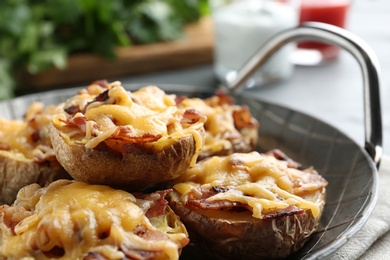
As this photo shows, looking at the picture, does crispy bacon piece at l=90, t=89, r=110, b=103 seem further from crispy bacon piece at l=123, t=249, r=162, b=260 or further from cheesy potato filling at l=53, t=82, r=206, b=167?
crispy bacon piece at l=123, t=249, r=162, b=260

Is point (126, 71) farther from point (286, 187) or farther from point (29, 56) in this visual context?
point (286, 187)

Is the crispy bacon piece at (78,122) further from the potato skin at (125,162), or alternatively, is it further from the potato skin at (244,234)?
the potato skin at (244,234)

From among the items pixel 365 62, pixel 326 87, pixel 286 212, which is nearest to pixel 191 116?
pixel 286 212

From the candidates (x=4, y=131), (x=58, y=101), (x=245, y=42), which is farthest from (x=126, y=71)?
(x=4, y=131)

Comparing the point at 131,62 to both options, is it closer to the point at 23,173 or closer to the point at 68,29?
the point at 68,29

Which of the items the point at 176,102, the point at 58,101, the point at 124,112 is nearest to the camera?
the point at 124,112

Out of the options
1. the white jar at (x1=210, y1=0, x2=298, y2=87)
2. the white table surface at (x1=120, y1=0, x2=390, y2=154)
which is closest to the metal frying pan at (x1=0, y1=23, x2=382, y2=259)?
the white table surface at (x1=120, y1=0, x2=390, y2=154)
